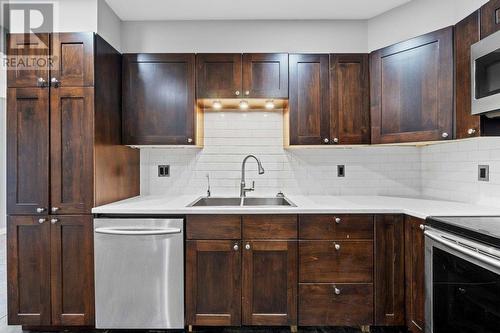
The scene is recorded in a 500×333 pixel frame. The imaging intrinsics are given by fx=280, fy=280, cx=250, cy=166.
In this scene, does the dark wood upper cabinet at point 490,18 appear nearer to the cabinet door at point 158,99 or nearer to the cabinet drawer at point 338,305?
the cabinet drawer at point 338,305

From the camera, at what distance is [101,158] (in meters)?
2.09

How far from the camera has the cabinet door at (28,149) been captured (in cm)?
200

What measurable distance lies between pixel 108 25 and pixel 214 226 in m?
1.81

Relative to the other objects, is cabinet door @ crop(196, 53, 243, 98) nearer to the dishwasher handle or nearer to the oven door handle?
the dishwasher handle

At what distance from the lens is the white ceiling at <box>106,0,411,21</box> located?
2254 millimetres

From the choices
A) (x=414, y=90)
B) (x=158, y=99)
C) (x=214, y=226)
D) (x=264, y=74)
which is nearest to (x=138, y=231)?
(x=214, y=226)

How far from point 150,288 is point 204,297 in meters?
0.38

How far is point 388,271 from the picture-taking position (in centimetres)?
197

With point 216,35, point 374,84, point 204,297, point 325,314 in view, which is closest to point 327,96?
point 374,84

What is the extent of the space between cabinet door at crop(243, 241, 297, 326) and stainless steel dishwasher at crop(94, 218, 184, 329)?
1.55 ft

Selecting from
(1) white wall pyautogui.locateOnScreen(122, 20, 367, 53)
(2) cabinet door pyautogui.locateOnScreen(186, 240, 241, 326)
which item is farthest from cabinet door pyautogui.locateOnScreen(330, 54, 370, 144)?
(2) cabinet door pyautogui.locateOnScreen(186, 240, 241, 326)

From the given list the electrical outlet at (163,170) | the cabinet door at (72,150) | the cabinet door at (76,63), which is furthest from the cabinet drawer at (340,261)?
the cabinet door at (76,63)

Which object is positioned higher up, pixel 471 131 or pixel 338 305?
pixel 471 131

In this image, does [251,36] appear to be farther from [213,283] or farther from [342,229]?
[213,283]
